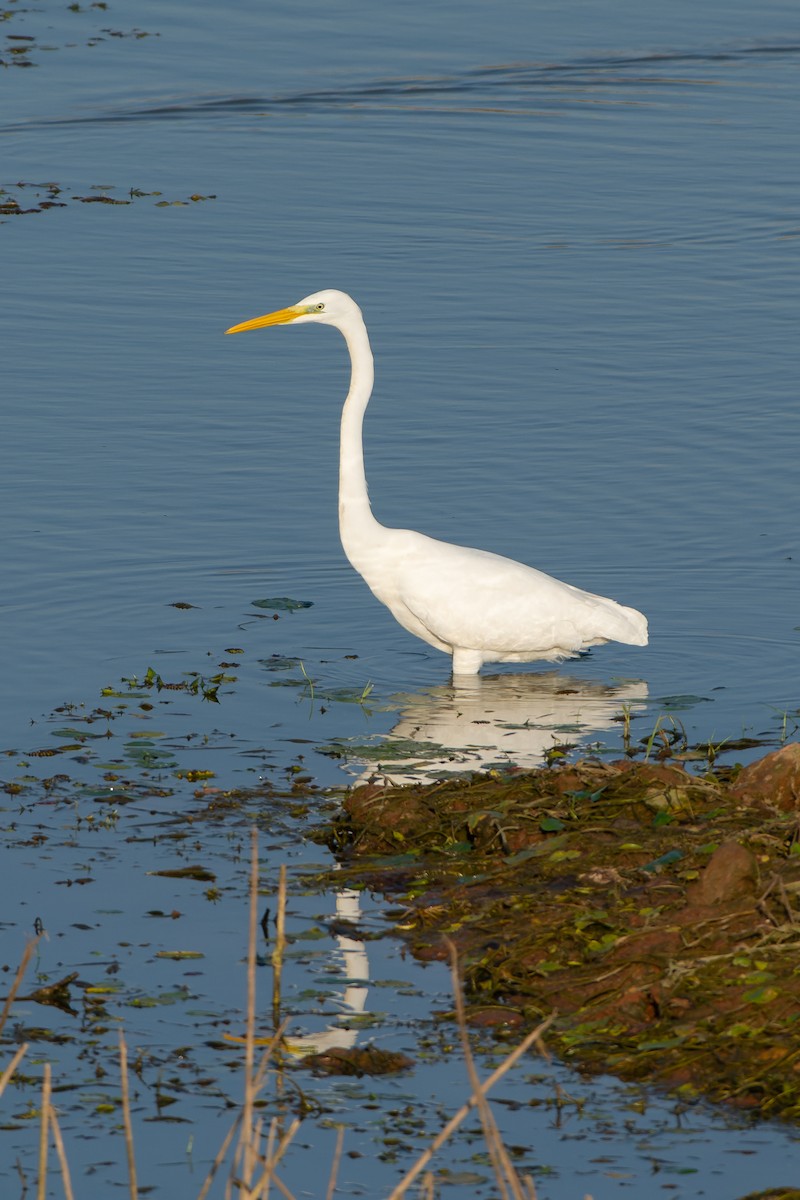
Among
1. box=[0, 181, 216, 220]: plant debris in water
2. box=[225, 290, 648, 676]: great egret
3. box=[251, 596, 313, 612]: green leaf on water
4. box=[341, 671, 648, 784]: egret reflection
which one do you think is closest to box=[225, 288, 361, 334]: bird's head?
box=[225, 290, 648, 676]: great egret

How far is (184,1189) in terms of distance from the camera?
620cm

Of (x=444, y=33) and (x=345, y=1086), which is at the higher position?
(x=444, y=33)

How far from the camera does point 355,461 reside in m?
11.9

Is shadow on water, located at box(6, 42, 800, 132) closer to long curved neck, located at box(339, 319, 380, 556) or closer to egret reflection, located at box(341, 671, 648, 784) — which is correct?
long curved neck, located at box(339, 319, 380, 556)

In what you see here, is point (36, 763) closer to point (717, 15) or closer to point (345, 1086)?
point (345, 1086)

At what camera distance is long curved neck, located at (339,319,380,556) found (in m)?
11.7

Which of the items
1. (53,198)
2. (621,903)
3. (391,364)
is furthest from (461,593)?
(53,198)

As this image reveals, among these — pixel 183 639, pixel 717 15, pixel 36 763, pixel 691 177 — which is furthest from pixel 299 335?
pixel 717 15

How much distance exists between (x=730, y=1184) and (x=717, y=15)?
28744 mm

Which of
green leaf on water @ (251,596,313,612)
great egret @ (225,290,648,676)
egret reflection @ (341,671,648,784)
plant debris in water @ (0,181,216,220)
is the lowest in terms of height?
egret reflection @ (341,671,648,784)

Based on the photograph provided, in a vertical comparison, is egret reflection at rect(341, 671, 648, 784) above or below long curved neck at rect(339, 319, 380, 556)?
below

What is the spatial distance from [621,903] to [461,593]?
12.9 ft

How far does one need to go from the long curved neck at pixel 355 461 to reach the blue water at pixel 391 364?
796mm

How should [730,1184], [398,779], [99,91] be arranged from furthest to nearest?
1. [99,91]
2. [398,779]
3. [730,1184]
